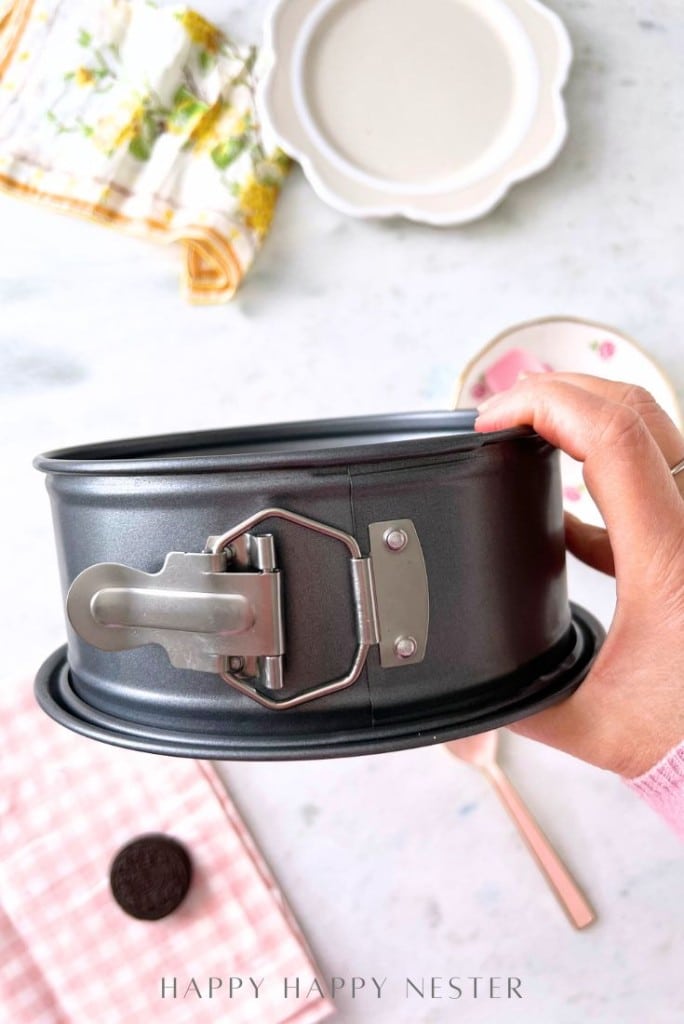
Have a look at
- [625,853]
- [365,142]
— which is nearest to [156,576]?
[365,142]

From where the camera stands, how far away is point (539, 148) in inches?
42.4

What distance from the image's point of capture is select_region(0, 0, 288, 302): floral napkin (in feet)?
3.32

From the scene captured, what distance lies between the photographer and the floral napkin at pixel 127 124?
3.32ft

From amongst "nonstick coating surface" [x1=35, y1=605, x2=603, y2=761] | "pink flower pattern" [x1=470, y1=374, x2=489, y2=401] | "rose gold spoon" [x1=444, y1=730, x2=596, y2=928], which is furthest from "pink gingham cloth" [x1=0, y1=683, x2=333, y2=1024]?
"pink flower pattern" [x1=470, y1=374, x2=489, y2=401]

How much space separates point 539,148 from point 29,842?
1092 millimetres

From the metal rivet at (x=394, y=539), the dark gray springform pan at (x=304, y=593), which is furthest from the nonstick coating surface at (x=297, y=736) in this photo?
the metal rivet at (x=394, y=539)

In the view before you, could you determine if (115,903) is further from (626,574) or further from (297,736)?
(626,574)

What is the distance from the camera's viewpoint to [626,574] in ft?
2.06

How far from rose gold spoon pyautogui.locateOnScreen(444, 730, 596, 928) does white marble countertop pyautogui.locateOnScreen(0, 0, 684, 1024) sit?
25mm

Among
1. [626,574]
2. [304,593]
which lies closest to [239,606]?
[304,593]

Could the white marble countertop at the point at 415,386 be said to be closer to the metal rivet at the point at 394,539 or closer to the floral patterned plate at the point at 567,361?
the floral patterned plate at the point at 567,361

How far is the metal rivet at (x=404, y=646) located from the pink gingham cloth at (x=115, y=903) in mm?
653

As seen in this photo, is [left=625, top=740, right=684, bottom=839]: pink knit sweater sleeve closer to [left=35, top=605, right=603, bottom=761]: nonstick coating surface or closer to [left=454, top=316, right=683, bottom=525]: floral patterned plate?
[left=35, top=605, right=603, bottom=761]: nonstick coating surface

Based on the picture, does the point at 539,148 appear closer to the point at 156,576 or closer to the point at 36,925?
the point at 156,576
